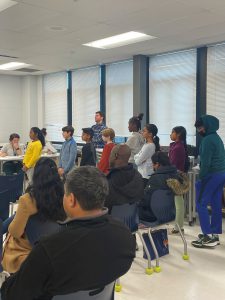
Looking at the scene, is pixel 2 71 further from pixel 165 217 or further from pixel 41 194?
pixel 41 194

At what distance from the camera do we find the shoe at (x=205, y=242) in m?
4.10

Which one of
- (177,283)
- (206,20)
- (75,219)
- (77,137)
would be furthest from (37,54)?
(75,219)

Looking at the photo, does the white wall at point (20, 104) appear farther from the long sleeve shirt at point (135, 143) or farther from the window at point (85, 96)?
the long sleeve shirt at point (135, 143)

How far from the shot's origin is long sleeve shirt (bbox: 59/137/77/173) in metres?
5.25

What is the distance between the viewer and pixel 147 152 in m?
4.63


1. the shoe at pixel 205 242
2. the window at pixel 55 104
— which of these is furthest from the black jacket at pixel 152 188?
the window at pixel 55 104

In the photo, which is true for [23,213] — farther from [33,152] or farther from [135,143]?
[33,152]

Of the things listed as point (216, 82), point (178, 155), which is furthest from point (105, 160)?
point (216, 82)

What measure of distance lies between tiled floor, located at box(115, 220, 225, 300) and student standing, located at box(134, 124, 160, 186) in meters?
1.09

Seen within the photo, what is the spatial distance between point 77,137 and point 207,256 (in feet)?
18.8

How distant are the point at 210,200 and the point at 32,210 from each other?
8.22 ft

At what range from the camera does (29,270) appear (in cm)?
124

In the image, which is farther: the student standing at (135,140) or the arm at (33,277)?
the student standing at (135,140)

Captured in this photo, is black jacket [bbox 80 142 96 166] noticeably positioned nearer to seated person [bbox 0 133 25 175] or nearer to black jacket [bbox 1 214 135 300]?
seated person [bbox 0 133 25 175]
